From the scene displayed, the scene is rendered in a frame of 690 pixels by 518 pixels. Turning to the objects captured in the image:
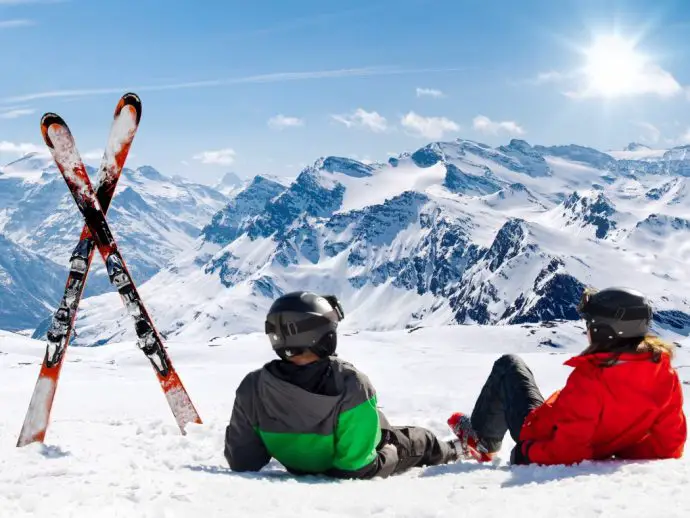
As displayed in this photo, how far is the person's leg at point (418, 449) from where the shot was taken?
25.0 feet

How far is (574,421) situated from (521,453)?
33.4 inches

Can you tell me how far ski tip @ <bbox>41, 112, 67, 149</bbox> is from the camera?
426 inches

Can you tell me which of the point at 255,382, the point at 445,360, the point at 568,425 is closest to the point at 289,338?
the point at 255,382

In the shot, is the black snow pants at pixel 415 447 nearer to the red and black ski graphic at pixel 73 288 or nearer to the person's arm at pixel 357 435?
the person's arm at pixel 357 435

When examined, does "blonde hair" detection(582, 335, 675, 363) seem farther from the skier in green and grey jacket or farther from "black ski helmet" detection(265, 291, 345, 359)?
"black ski helmet" detection(265, 291, 345, 359)

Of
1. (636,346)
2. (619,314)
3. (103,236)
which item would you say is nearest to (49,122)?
(103,236)

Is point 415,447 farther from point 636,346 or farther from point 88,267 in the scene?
point 88,267

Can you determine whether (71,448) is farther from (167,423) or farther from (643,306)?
(643,306)

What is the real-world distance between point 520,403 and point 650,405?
1481mm

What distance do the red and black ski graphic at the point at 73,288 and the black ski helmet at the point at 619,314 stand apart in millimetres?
7773

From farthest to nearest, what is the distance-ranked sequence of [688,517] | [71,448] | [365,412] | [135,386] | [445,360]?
[445,360] → [135,386] → [71,448] → [365,412] → [688,517]

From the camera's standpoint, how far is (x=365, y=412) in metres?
6.61

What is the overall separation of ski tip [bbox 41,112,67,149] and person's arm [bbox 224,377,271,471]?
6.58 metres

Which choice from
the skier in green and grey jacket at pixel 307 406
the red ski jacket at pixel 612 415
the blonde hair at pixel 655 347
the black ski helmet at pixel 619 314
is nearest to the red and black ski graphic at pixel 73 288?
the skier in green and grey jacket at pixel 307 406
